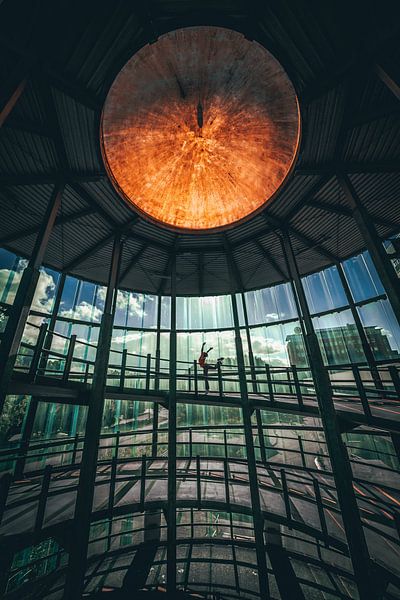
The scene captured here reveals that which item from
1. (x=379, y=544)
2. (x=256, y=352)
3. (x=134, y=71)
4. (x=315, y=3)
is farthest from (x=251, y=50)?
(x=256, y=352)

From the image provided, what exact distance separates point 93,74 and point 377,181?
828cm

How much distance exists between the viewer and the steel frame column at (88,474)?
4820 millimetres

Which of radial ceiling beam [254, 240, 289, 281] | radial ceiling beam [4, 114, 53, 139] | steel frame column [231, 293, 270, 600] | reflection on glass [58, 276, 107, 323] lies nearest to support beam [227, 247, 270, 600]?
steel frame column [231, 293, 270, 600]

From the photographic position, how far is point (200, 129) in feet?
8.63

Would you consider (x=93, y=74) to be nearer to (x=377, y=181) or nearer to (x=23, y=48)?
(x=23, y=48)

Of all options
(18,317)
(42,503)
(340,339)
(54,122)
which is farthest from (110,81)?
(340,339)

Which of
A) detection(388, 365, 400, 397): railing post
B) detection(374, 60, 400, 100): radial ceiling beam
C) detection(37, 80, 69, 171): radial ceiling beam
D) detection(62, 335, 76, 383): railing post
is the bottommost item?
detection(388, 365, 400, 397): railing post

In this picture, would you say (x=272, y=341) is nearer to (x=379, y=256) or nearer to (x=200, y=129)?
(x=379, y=256)

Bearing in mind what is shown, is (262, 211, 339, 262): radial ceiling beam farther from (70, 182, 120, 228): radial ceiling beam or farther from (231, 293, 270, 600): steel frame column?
(70, 182, 120, 228): radial ceiling beam

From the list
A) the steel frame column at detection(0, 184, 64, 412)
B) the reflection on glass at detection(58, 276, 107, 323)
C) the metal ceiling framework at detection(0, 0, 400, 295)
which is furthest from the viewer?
the reflection on glass at detection(58, 276, 107, 323)

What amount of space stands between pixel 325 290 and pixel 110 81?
41.1 feet

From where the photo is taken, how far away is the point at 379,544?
5.95 meters

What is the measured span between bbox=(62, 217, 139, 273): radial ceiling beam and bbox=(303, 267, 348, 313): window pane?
10116 mm

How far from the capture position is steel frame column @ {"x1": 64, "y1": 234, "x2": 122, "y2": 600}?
15.8 feet
